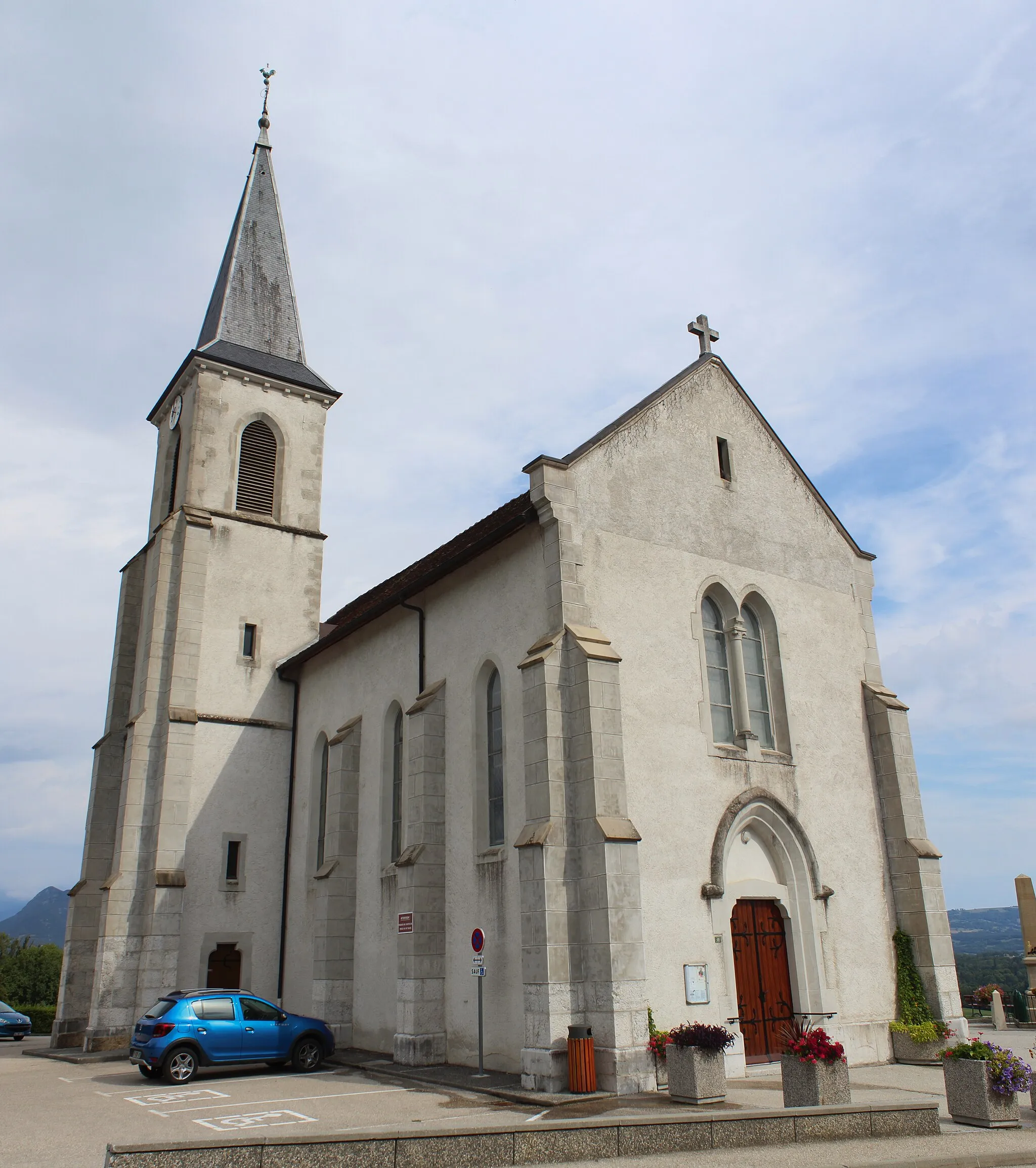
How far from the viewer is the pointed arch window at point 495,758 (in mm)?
15734

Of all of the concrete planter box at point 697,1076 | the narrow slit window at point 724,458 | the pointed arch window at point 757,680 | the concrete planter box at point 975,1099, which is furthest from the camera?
the narrow slit window at point 724,458

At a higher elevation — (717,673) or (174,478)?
(174,478)

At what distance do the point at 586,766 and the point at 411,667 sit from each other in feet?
20.6

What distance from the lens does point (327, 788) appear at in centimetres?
2102

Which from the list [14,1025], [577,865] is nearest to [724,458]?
[577,865]

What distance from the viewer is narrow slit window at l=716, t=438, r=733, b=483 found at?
58.6 ft

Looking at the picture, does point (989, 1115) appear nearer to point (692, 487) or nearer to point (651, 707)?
point (651, 707)

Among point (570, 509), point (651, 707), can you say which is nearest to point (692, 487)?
point (570, 509)

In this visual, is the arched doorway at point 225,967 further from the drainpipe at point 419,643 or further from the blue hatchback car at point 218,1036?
the drainpipe at point 419,643

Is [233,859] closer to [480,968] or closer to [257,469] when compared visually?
[480,968]

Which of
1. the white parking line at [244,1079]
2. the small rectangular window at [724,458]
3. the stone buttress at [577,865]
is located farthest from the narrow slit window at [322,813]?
the small rectangular window at [724,458]

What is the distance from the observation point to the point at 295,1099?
1300cm

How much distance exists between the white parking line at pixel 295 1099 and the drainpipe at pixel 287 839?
885 centimetres

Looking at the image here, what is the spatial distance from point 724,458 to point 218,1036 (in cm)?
1304
